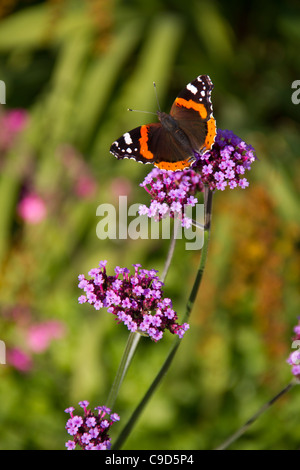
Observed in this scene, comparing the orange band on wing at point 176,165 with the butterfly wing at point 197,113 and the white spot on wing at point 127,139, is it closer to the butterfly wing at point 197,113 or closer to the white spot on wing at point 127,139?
the butterfly wing at point 197,113

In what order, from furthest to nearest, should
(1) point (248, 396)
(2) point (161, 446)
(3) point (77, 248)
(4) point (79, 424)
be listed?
(3) point (77, 248) → (1) point (248, 396) → (2) point (161, 446) → (4) point (79, 424)

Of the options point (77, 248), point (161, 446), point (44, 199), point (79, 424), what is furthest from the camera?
point (77, 248)

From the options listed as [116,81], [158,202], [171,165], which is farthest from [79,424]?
[116,81]

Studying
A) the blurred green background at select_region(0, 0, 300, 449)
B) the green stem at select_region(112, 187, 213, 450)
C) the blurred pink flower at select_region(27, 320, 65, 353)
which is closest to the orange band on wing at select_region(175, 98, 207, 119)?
the green stem at select_region(112, 187, 213, 450)

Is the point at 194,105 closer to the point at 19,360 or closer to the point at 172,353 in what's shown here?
the point at 172,353

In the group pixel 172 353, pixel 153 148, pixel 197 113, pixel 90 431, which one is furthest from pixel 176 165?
pixel 90 431

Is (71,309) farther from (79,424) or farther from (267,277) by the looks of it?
(79,424)
